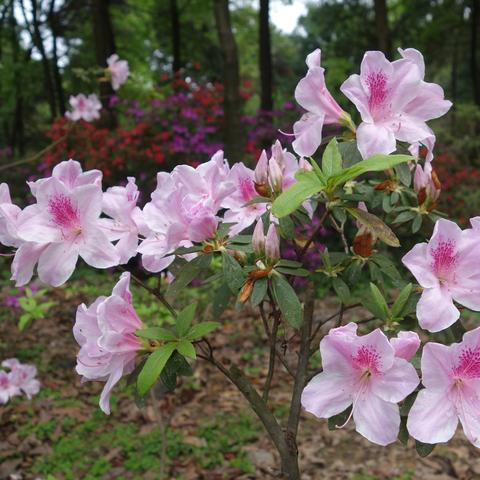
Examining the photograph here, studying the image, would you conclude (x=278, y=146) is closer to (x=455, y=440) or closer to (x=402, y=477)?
(x=402, y=477)

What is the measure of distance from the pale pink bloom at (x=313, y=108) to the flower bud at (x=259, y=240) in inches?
6.6

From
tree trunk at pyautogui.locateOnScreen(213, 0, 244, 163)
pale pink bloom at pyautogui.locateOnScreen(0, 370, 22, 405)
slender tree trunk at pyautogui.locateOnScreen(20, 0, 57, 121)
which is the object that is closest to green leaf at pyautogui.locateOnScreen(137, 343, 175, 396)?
pale pink bloom at pyautogui.locateOnScreen(0, 370, 22, 405)

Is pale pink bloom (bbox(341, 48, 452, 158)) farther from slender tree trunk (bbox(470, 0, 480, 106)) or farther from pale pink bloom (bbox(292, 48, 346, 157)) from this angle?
slender tree trunk (bbox(470, 0, 480, 106))

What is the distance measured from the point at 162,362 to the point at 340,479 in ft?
7.83

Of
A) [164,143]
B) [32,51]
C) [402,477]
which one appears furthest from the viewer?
[32,51]

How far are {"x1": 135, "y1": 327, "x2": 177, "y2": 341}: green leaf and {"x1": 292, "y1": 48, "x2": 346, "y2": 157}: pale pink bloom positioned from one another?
427mm

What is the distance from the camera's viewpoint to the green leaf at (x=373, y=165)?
2.98ft

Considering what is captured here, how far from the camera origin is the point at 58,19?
46.5 feet

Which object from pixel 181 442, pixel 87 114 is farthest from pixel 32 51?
pixel 181 442

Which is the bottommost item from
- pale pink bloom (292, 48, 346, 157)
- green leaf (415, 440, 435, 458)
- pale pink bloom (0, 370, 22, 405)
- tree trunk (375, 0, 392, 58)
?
pale pink bloom (0, 370, 22, 405)

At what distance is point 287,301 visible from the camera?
112cm

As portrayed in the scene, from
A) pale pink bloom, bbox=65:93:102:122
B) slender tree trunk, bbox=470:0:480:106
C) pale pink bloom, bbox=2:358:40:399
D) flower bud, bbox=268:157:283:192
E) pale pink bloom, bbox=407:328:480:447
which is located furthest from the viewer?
slender tree trunk, bbox=470:0:480:106

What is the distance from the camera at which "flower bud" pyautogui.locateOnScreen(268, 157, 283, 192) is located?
1.21 m

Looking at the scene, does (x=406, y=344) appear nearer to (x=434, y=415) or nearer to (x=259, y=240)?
(x=434, y=415)
